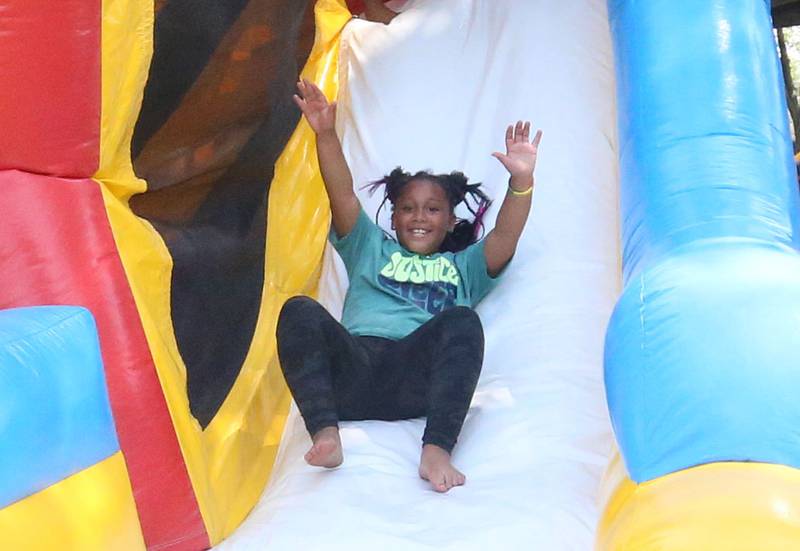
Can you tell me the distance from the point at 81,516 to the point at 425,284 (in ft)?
2.91

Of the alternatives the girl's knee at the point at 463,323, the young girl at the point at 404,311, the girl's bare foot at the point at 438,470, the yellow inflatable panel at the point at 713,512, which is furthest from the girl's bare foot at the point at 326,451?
the yellow inflatable panel at the point at 713,512

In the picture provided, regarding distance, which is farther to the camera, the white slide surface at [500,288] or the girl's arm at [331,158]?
the girl's arm at [331,158]

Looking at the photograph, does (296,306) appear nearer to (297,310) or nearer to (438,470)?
(297,310)

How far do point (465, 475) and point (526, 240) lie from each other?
0.65 metres

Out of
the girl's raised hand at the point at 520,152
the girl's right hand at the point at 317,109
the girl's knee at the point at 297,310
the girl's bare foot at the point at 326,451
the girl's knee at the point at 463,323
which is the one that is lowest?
the girl's bare foot at the point at 326,451

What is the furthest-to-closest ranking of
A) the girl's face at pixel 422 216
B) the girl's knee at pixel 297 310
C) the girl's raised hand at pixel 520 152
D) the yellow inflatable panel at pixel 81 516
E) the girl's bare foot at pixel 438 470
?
the girl's face at pixel 422 216 → the girl's raised hand at pixel 520 152 → the girl's knee at pixel 297 310 → the girl's bare foot at pixel 438 470 → the yellow inflatable panel at pixel 81 516

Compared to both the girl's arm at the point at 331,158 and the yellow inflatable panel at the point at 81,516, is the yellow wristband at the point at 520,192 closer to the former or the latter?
the girl's arm at the point at 331,158

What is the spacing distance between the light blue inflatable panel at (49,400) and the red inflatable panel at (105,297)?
11cm

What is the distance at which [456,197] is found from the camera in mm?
2172

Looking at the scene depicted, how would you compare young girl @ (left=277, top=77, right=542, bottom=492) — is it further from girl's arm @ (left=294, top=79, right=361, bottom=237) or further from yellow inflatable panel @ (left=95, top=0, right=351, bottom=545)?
yellow inflatable panel @ (left=95, top=0, right=351, bottom=545)

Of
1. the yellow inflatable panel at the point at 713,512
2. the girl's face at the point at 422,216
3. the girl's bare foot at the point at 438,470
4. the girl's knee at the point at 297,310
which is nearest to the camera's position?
the yellow inflatable panel at the point at 713,512

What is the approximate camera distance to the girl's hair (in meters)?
2.16

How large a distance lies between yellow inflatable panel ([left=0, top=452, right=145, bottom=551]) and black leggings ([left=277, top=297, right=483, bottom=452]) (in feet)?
1.26

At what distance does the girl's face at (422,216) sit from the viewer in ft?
6.86
